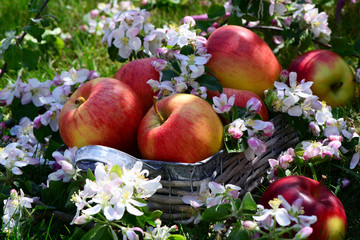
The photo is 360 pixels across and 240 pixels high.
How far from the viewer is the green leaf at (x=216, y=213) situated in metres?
1.44

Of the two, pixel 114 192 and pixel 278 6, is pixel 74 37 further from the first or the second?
pixel 114 192

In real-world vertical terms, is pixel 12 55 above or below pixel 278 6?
below

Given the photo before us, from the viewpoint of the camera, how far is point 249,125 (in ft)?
5.49

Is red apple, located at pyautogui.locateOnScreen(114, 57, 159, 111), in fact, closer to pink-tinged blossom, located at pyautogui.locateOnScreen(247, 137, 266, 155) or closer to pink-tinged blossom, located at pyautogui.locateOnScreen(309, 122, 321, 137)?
pink-tinged blossom, located at pyautogui.locateOnScreen(247, 137, 266, 155)

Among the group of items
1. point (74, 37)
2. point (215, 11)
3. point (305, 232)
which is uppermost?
point (215, 11)

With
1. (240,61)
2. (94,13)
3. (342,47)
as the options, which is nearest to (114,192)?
(240,61)

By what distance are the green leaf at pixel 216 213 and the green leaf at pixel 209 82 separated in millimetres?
499

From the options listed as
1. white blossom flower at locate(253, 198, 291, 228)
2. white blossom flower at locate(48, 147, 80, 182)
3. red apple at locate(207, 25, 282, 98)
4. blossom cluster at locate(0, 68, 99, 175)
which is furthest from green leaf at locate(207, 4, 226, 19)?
white blossom flower at locate(253, 198, 291, 228)

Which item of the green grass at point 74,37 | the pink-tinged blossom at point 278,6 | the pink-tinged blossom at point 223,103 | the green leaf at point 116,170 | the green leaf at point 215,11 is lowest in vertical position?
the green grass at point 74,37

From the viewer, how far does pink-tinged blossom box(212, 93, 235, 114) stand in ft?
5.42

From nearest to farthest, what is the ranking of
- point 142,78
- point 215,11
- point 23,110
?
point 142,78
point 23,110
point 215,11

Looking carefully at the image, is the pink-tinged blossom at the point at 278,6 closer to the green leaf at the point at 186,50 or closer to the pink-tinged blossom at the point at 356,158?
the green leaf at the point at 186,50

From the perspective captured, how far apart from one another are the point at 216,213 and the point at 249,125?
0.37 metres

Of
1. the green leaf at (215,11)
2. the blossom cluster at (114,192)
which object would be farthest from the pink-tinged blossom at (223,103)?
the green leaf at (215,11)
